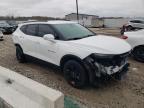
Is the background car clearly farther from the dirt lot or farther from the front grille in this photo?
the front grille

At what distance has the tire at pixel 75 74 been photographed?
4651 mm

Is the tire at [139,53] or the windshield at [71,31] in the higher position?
the windshield at [71,31]

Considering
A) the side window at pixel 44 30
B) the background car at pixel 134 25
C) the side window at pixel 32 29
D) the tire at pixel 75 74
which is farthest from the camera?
the background car at pixel 134 25

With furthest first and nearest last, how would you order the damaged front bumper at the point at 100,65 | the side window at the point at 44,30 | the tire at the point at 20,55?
the tire at the point at 20,55
the side window at the point at 44,30
the damaged front bumper at the point at 100,65

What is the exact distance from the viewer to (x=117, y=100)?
440 centimetres

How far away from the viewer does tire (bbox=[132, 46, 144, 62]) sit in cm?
768

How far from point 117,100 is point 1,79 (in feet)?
8.76

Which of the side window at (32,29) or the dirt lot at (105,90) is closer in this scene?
the dirt lot at (105,90)

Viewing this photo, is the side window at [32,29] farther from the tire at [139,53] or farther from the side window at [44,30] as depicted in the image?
A: the tire at [139,53]

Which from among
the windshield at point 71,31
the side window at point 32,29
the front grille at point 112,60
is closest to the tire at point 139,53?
the windshield at point 71,31

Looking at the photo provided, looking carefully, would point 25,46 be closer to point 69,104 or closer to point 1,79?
point 69,104

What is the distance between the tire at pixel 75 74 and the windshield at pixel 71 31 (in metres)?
0.82

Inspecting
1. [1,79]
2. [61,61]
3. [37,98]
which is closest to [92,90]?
[61,61]

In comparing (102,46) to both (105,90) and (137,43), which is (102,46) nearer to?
(105,90)
